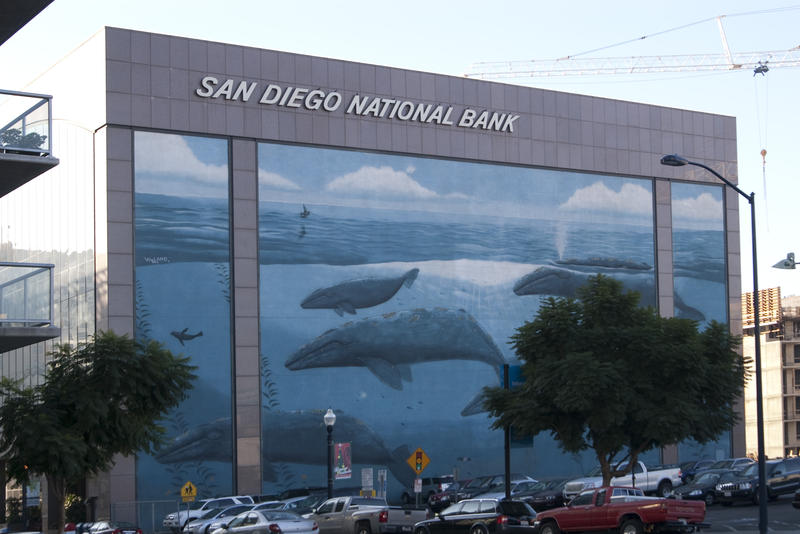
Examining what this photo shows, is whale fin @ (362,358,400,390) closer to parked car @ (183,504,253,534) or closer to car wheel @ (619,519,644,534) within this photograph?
parked car @ (183,504,253,534)

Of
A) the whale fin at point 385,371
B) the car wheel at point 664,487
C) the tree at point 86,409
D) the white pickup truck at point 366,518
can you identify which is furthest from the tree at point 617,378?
the whale fin at point 385,371

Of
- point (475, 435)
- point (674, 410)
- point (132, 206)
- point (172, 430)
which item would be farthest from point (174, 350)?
point (674, 410)

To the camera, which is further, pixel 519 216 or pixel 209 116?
pixel 519 216

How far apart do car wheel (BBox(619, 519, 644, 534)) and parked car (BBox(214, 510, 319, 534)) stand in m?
9.15

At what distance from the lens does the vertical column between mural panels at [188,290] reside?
53438 millimetres

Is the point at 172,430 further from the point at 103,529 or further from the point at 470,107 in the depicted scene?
the point at 470,107

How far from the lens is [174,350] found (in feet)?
177

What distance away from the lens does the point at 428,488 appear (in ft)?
194

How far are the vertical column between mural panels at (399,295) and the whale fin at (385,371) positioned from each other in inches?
2.4

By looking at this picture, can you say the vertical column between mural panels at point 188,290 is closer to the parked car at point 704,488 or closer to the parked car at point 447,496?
the parked car at point 447,496

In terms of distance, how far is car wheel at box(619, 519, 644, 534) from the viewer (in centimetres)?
3212

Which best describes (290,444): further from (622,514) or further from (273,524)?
(622,514)

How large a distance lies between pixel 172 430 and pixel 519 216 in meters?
24.1
